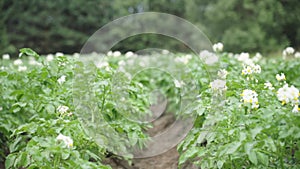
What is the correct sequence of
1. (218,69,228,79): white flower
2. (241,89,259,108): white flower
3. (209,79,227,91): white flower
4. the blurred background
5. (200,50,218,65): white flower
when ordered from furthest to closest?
the blurred background < (200,50,218,65): white flower < (218,69,228,79): white flower < (209,79,227,91): white flower < (241,89,259,108): white flower

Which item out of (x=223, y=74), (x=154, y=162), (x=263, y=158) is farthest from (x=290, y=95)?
(x=154, y=162)

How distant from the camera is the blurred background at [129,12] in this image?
54.6 ft

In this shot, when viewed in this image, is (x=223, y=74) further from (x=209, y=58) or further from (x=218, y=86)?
(x=209, y=58)

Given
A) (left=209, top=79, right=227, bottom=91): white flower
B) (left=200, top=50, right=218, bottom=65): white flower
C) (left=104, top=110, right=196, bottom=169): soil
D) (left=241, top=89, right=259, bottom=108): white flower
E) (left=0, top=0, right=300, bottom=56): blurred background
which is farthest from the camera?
(left=0, top=0, right=300, bottom=56): blurred background

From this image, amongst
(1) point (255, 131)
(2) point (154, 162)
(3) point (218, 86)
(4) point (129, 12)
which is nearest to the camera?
(1) point (255, 131)

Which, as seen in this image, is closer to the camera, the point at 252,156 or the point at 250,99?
the point at 252,156

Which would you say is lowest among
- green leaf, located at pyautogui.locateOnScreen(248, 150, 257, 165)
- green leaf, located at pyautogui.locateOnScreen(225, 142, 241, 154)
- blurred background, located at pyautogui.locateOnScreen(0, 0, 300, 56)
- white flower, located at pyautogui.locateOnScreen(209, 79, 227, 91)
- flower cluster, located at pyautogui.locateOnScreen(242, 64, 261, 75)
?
green leaf, located at pyautogui.locateOnScreen(248, 150, 257, 165)

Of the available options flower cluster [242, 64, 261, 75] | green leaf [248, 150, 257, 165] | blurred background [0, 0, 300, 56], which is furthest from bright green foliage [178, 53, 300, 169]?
blurred background [0, 0, 300, 56]

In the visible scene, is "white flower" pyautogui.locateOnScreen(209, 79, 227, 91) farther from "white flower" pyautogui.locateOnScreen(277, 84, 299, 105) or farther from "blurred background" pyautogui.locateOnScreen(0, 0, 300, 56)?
"blurred background" pyautogui.locateOnScreen(0, 0, 300, 56)

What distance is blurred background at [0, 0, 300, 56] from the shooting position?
16.6 metres

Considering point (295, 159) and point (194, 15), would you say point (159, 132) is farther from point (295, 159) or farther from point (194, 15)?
point (194, 15)

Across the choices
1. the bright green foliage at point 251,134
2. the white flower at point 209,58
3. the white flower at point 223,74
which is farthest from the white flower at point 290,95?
the white flower at point 209,58

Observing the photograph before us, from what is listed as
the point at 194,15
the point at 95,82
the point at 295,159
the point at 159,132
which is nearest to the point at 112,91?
the point at 95,82

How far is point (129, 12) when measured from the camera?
21.7 meters
